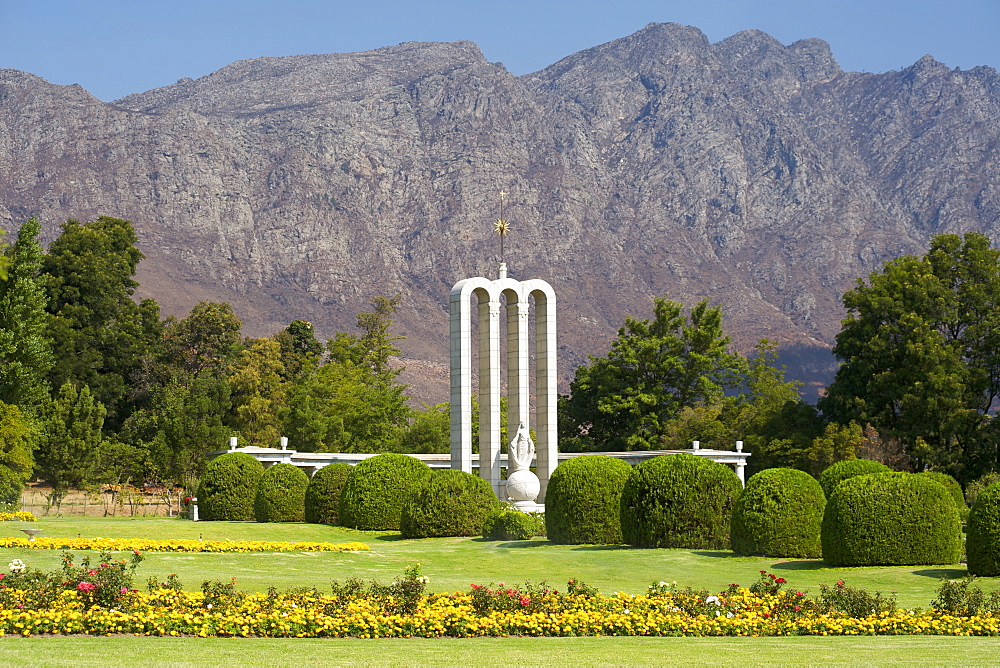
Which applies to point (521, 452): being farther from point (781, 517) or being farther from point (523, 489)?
point (781, 517)

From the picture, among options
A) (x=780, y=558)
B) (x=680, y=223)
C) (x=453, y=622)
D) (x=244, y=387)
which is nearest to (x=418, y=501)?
(x=780, y=558)

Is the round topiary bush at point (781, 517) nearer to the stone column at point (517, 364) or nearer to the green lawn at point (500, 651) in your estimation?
the green lawn at point (500, 651)

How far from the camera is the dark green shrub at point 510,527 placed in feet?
88.7

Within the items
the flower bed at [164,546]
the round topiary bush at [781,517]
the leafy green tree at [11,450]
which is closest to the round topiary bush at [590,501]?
the round topiary bush at [781,517]

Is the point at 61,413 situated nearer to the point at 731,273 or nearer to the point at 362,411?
the point at 362,411

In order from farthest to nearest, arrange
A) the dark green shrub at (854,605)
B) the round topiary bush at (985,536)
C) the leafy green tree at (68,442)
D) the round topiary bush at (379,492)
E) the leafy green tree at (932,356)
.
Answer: the leafy green tree at (68,442)
the leafy green tree at (932,356)
the round topiary bush at (379,492)
the round topiary bush at (985,536)
the dark green shrub at (854,605)

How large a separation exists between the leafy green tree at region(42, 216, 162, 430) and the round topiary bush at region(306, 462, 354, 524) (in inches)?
1304

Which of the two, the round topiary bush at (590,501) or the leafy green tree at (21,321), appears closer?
the round topiary bush at (590,501)

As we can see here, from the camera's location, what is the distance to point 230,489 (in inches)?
1297

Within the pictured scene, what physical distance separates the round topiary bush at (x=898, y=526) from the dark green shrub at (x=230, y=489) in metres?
18.5

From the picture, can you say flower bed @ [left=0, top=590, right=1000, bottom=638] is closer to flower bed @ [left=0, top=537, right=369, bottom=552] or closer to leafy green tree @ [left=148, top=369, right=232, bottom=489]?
flower bed @ [left=0, top=537, right=369, bottom=552]

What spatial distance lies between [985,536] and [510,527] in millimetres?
11584

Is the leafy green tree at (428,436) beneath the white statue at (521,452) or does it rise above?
above

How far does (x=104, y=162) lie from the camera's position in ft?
499
